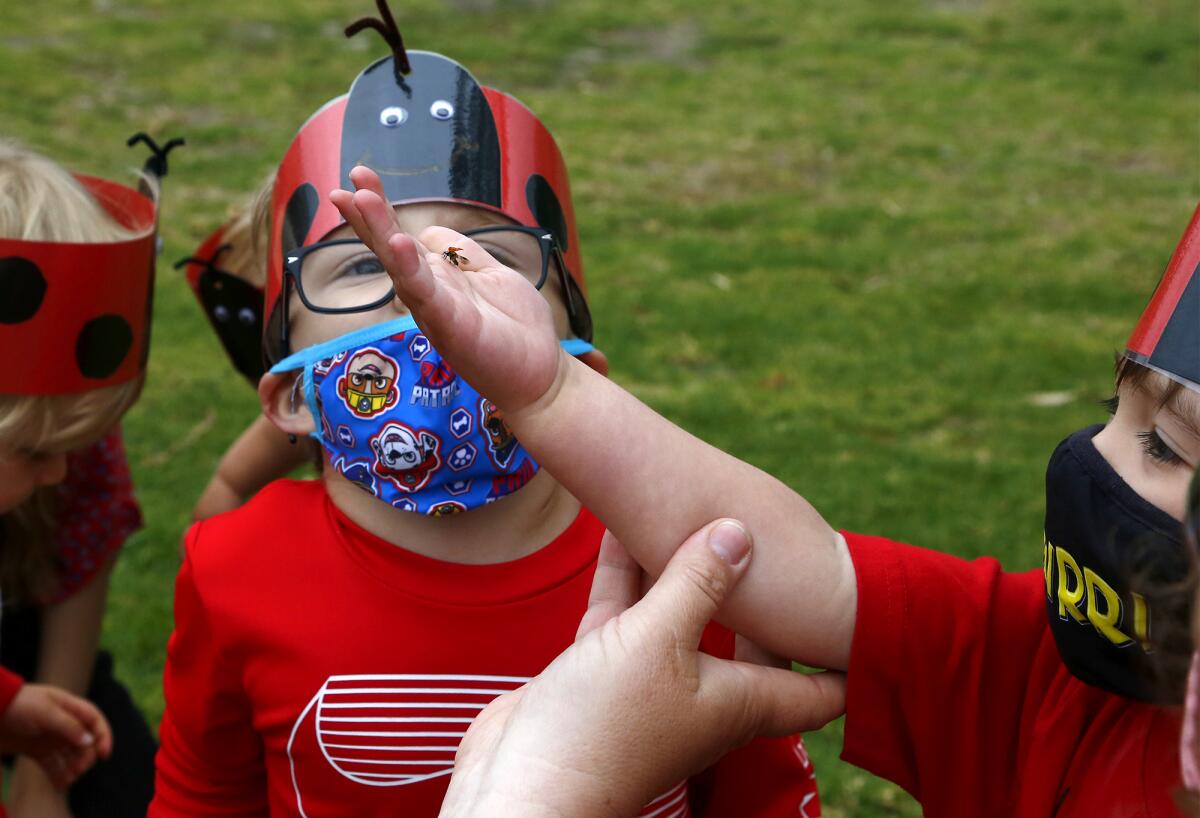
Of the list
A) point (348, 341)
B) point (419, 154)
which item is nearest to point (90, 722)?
point (348, 341)

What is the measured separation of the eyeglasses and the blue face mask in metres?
0.08

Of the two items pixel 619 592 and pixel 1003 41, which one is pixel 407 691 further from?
pixel 1003 41

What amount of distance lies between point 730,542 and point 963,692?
425mm

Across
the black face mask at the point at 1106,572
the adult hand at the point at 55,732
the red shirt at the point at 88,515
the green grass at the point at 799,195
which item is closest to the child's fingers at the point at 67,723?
the adult hand at the point at 55,732

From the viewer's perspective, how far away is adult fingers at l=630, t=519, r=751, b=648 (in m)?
1.74

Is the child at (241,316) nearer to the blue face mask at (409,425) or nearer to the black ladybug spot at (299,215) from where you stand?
the black ladybug spot at (299,215)

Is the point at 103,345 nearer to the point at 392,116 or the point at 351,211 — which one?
the point at 392,116

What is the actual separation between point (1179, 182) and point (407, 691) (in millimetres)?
7545

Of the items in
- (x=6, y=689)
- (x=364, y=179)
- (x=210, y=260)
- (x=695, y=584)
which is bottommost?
(x=6, y=689)

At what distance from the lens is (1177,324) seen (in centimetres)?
161

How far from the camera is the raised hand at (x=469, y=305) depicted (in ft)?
5.19

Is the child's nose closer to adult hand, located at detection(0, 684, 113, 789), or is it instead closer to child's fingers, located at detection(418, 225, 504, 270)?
adult hand, located at detection(0, 684, 113, 789)

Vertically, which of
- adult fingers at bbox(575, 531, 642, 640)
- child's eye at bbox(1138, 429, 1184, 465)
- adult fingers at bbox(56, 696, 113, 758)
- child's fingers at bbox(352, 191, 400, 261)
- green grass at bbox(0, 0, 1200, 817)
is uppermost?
child's fingers at bbox(352, 191, 400, 261)

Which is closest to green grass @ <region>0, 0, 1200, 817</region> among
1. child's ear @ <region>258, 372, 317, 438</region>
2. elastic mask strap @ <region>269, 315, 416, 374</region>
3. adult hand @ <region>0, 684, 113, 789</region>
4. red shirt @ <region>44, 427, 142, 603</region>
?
red shirt @ <region>44, 427, 142, 603</region>
